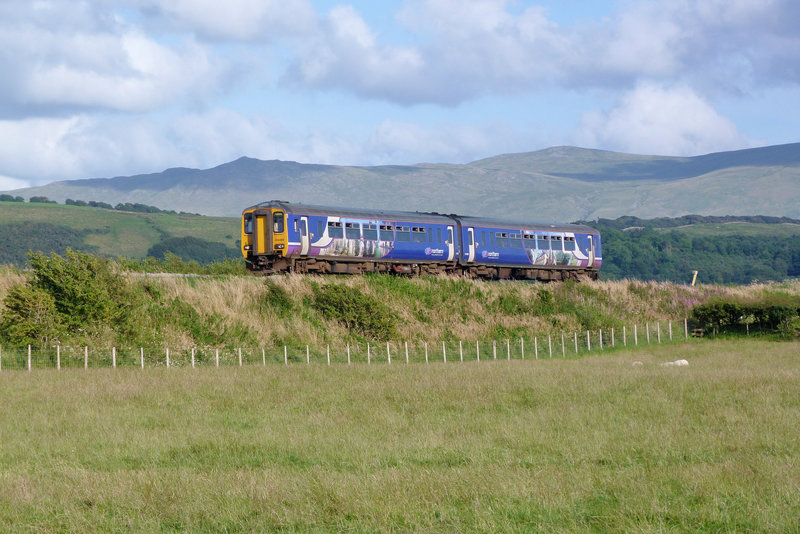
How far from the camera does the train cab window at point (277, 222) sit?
40.4m

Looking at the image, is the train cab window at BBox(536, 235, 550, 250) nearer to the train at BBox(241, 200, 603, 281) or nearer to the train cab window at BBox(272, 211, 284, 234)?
the train at BBox(241, 200, 603, 281)

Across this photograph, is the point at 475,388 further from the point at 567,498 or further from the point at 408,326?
the point at 408,326

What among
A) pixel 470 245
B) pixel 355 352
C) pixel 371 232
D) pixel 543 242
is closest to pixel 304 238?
pixel 371 232

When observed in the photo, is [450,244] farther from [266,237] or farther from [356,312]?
[356,312]

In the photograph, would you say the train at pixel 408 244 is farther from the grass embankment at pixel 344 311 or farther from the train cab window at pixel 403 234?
the grass embankment at pixel 344 311

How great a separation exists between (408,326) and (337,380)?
624 inches

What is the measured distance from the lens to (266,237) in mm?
41531

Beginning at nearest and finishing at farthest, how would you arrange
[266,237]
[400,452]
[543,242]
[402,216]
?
[400,452]
[266,237]
[402,216]
[543,242]

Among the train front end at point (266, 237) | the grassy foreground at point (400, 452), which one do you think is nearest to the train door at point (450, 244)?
the train front end at point (266, 237)

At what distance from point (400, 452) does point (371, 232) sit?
29579 millimetres

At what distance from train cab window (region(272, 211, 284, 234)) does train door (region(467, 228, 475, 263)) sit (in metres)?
12.1

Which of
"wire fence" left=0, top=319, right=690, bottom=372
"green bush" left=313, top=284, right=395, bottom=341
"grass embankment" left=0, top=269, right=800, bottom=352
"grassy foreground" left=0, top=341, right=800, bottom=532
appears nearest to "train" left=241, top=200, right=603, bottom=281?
"grass embankment" left=0, top=269, right=800, bottom=352

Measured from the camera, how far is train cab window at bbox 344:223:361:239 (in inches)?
1673

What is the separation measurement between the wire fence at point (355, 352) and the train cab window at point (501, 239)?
769 centimetres
